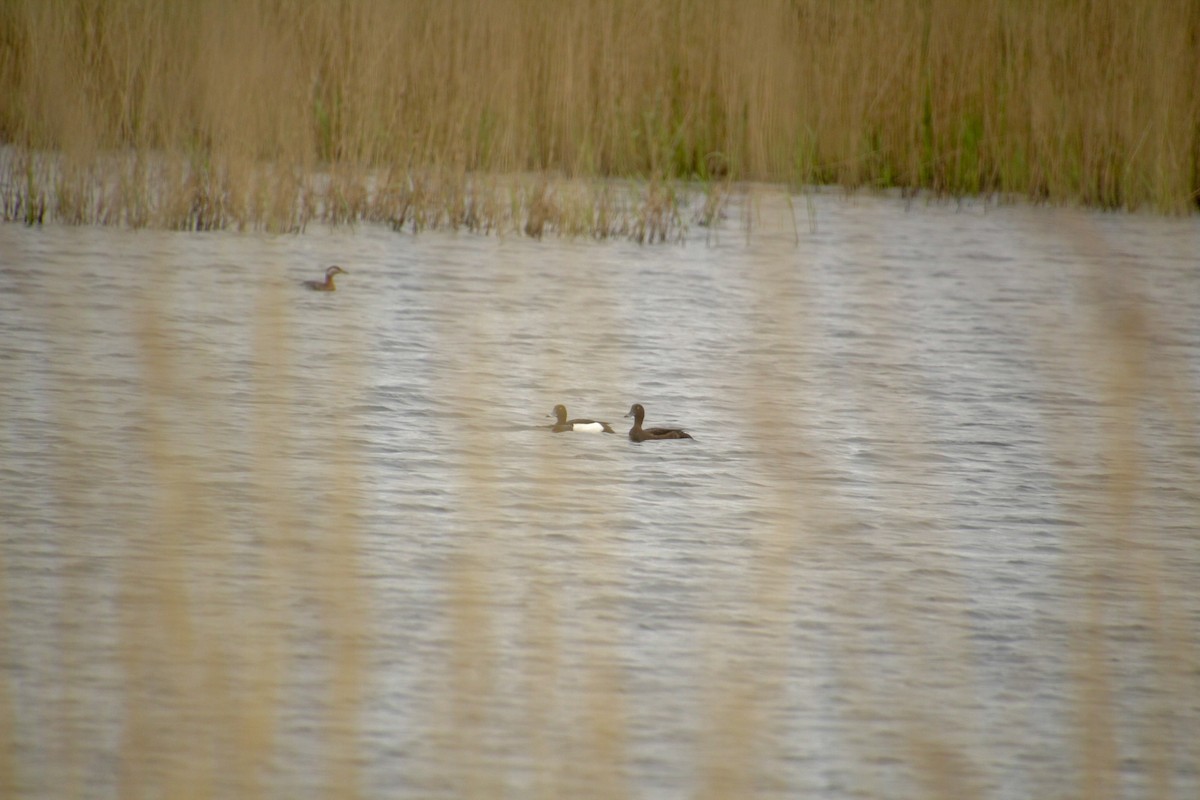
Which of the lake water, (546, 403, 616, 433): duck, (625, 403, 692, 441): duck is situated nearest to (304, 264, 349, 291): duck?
the lake water

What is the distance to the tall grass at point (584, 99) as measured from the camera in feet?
22.1

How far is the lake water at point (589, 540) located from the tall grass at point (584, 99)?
661mm

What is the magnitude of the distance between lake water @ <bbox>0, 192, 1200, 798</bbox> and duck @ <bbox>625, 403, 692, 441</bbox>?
Answer: 43 mm

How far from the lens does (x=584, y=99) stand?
24.7ft

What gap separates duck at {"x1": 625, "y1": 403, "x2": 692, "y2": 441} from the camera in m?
4.26

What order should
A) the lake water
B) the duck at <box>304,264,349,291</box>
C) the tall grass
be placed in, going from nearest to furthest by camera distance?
1. the lake water
2. the duck at <box>304,264,349,291</box>
3. the tall grass

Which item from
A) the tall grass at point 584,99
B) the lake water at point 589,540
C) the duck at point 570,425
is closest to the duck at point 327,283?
the lake water at point 589,540

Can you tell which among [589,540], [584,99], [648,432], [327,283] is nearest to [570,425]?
[648,432]

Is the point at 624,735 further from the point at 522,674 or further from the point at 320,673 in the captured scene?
the point at 320,673

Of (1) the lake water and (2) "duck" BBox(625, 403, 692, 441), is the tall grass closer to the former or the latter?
(1) the lake water

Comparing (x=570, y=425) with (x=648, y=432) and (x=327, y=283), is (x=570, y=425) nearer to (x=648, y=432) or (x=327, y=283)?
(x=648, y=432)

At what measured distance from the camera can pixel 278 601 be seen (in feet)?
9.66

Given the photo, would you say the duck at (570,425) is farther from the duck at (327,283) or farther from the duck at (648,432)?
the duck at (327,283)

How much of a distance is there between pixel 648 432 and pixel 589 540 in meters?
0.82
